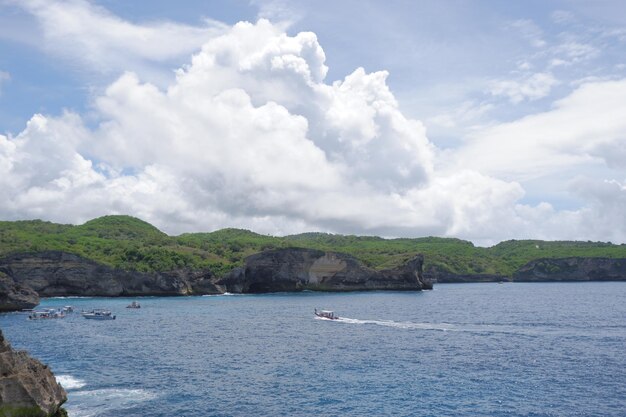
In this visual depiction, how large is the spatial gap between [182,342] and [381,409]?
4238 centimetres

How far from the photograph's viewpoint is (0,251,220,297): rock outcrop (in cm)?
17200

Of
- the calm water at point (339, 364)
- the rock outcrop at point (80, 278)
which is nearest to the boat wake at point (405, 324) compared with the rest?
the calm water at point (339, 364)

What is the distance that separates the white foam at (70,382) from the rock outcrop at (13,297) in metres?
80.5

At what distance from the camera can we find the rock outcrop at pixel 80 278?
564 ft

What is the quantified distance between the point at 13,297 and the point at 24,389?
4198 inches

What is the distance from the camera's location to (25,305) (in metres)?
129

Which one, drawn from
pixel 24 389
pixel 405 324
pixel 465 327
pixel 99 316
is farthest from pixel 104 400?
pixel 99 316

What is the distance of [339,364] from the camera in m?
62.2

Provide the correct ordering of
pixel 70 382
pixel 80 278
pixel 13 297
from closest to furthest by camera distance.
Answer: pixel 70 382 < pixel 13 297 < pixel 80 278

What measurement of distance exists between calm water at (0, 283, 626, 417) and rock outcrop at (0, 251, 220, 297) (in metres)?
69.8

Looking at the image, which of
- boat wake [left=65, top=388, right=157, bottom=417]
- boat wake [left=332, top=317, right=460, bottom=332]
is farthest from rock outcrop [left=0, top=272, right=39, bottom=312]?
boat wake [left=65, top=388, right=157, bottom=417]

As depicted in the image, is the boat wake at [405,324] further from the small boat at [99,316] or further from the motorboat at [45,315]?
the motorboat at [45,315]

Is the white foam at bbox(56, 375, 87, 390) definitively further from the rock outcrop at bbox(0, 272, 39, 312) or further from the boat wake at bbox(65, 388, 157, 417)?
the rock outcrop at bbox(0, 272, 39, 312)

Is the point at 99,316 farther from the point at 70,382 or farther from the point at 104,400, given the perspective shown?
the point at 104,400
